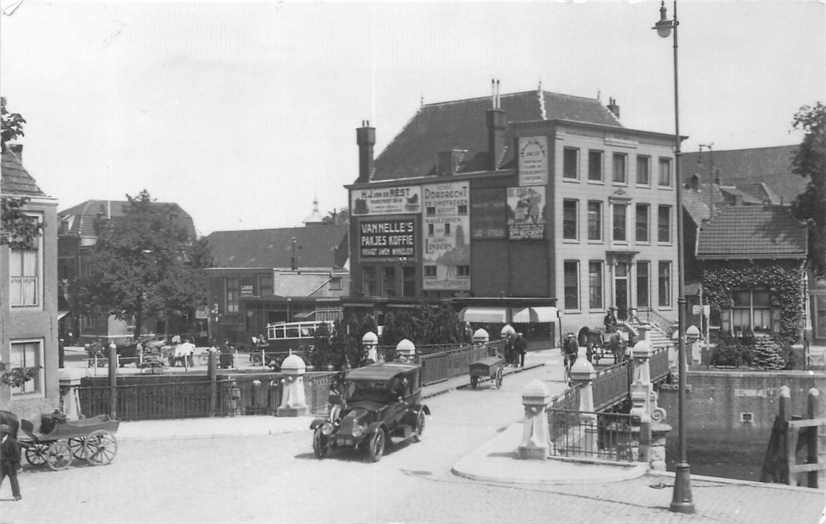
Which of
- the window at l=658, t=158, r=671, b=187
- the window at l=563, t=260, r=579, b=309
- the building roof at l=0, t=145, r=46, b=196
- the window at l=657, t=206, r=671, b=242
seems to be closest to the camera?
the building roof at l=0, t=145, r=46, b=196

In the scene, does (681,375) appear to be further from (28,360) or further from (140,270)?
(140,270)

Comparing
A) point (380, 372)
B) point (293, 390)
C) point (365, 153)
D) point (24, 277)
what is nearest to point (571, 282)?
point (365, 153)

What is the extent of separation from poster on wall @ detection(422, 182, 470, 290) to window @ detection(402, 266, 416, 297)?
984 mm

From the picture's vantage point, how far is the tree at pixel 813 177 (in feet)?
148

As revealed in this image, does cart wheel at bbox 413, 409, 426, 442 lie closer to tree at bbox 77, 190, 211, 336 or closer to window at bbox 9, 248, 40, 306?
window at bbox 9, 248, 40, 306

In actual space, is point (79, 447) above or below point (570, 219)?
below

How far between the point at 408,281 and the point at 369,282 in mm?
2856

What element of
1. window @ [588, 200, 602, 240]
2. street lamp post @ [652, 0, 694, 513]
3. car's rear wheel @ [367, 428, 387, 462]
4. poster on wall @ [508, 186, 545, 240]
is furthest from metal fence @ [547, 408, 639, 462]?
window @ [588, 200, 602, 240]

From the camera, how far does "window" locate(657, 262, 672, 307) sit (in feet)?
174

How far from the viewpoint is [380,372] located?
20000mm

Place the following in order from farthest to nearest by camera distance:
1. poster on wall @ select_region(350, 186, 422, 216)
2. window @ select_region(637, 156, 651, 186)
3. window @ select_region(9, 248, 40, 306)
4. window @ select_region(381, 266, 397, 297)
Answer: window @ select_region(381, 266, 397, 297) → poster on wall @ select_region(350, 186, 422, 216) → window @ select_region(637, 156, 651, 186) → window @ select_region(9, 248, 40, 306)

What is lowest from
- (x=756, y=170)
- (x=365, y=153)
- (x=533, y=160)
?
(x=533, y=160)

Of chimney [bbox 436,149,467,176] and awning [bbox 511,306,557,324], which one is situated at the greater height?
chimney [bbox 436,149,467,176]

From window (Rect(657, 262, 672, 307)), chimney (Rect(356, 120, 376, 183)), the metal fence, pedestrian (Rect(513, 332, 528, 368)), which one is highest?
chimney (Rect(356, 120, 376, 183))
